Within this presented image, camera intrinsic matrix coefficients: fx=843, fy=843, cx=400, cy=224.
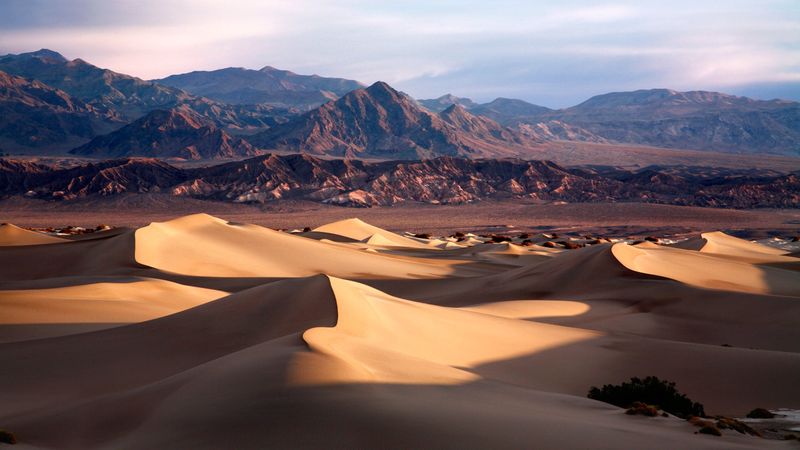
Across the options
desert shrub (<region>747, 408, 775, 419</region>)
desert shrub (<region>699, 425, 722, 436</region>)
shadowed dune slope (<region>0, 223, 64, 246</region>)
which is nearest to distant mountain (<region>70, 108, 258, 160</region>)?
shadowed dune slope (<region>0, 223, 64, 246</region>)

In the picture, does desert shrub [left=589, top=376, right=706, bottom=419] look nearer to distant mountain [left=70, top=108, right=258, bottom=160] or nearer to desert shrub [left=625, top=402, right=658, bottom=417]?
desert shrub [left=625, top=402, right=658, bottom=417]

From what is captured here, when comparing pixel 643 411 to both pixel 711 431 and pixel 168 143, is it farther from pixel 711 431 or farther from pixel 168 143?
pixel 168 143

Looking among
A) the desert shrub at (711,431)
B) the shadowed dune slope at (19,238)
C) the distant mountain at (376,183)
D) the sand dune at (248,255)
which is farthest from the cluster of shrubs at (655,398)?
the distant mountain at (376,183)

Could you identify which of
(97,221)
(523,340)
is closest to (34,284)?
(523,340)

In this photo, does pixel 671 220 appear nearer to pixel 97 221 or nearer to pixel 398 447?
pixel 97 221

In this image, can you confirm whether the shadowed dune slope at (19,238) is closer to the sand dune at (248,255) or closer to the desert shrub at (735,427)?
the sand dune at (248,255)

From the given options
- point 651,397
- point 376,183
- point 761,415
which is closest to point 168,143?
point 376,183
